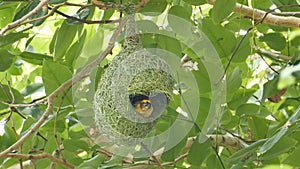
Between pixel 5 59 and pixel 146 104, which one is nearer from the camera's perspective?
pixel 146 104

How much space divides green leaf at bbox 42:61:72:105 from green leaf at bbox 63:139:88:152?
11 centimetres

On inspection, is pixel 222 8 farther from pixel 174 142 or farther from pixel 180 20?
pixel 174 142

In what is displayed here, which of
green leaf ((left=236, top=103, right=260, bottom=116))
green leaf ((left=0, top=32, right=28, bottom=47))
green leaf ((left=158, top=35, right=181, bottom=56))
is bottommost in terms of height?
green leaf ((left=236, top=103, right=260, bottom=116))

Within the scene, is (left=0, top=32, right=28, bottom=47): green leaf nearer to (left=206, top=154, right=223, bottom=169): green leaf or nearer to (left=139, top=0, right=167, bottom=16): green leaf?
(left=139, top=0, right=167, bottom=16): green leaf

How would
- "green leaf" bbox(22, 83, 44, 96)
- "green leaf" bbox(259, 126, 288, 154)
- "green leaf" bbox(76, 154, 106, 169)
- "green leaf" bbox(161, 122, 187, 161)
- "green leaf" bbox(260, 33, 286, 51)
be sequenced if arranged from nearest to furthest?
"green leaf" bbox(259, 126, 288, 154), "green leaf" bbox(76, 154, 106, 169), "green leaf" bbox(161, 122, 187, 161), "green leaf" bbox(260, 33, 286, 51), "green leaf" bbox(22, 83, 44, 96)

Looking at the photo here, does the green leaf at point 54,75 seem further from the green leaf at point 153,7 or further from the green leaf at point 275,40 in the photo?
the green leaf at point 275,40

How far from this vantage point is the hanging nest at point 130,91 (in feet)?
3.38

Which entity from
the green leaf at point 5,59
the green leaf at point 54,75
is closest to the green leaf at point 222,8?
the green leaf at point 54,75

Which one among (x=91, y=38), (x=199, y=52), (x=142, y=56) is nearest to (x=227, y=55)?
(x=199, y=52)

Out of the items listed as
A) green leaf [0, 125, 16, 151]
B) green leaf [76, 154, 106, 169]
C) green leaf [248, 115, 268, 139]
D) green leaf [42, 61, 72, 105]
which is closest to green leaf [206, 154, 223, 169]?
green leaf [248, 115, 268, 139]

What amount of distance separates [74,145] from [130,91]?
0.22m

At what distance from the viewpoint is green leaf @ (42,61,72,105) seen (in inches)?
44.6

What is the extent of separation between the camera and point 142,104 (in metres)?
1.01

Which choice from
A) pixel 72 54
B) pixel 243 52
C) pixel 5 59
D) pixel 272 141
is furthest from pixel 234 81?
pixel 5 59
